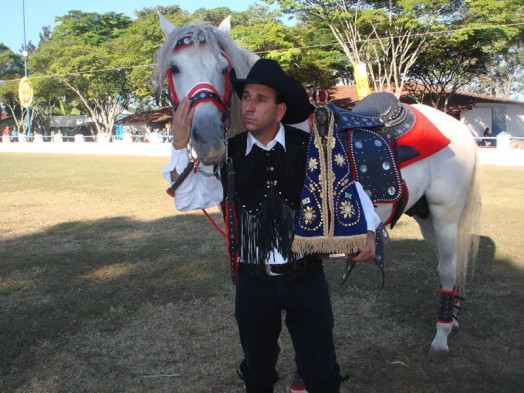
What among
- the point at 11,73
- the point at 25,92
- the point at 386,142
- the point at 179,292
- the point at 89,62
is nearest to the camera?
the point at 386,142

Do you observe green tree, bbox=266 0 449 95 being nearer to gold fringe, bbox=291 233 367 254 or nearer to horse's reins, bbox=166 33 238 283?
horse's reins, bbox=166 33 238 283

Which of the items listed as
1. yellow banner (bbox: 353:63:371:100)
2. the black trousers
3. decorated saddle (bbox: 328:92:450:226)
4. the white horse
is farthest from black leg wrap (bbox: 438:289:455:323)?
yellow banner (bbox: 353:63:371:100)

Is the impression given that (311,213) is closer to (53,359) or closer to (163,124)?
(53,359)

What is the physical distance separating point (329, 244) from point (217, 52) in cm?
103

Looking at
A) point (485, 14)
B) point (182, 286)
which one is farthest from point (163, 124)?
point (182, 286)

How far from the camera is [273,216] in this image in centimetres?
207

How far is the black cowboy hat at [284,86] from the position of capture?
1.97 metres

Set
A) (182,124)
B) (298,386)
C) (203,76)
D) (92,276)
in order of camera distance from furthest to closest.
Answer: (92,276) < (298,386) < (203,76) < (182,124)

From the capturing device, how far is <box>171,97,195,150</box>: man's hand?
1967 mm

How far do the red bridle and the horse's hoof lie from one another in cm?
235

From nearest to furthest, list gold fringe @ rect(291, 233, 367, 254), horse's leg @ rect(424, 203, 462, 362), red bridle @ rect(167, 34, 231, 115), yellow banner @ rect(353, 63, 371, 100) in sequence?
gold fringe @ rect(291, 233, 367, 254), red bridle @ rect(167, 34, 231, 115), horse's leg @ rect(424, 203, 462, 362), yellow banner @ rect(353, 63, 371, 100)

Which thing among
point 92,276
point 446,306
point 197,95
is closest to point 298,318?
point 197,95

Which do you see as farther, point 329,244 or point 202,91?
point 202,91

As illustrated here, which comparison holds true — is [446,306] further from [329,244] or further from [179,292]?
[179,292]
